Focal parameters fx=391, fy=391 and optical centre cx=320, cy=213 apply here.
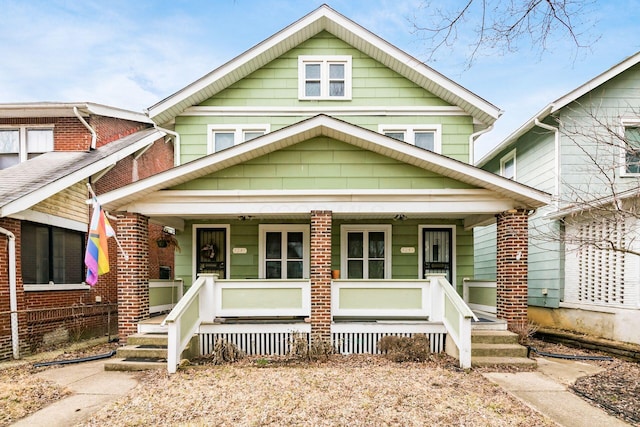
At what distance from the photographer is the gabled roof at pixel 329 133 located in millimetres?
7750

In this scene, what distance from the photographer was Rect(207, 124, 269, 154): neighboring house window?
10.4 m

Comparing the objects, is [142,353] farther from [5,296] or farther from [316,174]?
[316,174]

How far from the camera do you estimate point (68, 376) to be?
680 cm

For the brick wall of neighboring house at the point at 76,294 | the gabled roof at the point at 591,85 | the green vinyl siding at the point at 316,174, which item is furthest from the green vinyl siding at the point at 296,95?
the brick wall of neighboring house at the point at 76,294

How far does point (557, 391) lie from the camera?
595 centimetres

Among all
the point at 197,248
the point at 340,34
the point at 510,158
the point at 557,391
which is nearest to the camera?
the point at 557,391

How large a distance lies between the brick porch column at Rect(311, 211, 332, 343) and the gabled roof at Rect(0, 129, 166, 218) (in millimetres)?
5914

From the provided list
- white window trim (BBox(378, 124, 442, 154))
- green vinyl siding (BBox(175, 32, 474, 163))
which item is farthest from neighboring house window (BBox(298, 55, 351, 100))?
white window trim (BBox(378, 124, 442, 154))

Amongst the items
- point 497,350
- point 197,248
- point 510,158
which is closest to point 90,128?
point 197,248

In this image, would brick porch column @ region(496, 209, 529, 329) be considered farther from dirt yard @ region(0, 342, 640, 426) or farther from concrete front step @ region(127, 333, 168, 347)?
concrete front step @ region(127, 333, 168, 347)

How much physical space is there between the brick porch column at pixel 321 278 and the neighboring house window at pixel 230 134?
11.6ft

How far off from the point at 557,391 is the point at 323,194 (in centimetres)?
514

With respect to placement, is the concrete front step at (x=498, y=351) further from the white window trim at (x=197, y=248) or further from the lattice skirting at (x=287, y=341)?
the white window trim at (x=197, y=248)

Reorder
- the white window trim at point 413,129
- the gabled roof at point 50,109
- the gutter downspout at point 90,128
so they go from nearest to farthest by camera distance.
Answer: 1. the white window trim at point 413,129
2. the gabled roof at point 50,109
3. the gutter downspout at point 90,128
